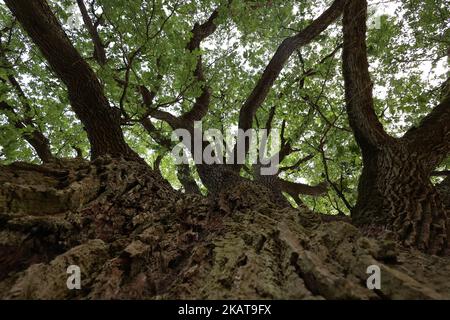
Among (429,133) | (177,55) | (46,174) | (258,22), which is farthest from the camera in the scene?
(258,22)

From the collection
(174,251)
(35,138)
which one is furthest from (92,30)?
(174,251)

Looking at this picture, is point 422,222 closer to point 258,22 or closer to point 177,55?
point 177,55

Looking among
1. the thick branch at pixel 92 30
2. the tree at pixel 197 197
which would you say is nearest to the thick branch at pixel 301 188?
the tree at pixel 197 197

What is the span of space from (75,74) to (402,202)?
4.59 metres

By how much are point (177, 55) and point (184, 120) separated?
8.92ft

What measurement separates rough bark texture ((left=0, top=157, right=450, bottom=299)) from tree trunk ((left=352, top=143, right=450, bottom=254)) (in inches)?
20.5

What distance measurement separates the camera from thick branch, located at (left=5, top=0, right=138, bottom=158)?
4055mm

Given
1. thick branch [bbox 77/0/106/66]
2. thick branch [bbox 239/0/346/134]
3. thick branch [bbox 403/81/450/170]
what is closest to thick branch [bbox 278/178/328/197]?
thick branch [bbox 239/0/346/134]

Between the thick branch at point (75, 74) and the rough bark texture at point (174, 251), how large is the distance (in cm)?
131

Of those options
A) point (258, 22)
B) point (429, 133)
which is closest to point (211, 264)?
point (429, 133)

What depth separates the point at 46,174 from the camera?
10.5 feet

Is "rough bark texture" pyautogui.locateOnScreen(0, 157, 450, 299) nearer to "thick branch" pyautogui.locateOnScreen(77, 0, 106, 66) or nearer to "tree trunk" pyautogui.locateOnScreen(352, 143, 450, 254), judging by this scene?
"tree trunk" pyautogui.locateOnScreen(352, 143, 450, 254)

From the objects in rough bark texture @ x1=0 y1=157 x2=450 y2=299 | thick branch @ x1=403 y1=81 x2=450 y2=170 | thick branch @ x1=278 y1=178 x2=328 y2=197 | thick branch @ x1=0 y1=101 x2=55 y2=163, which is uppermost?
thick branch @ x1=0 y1=101 x2=55 y2=163
